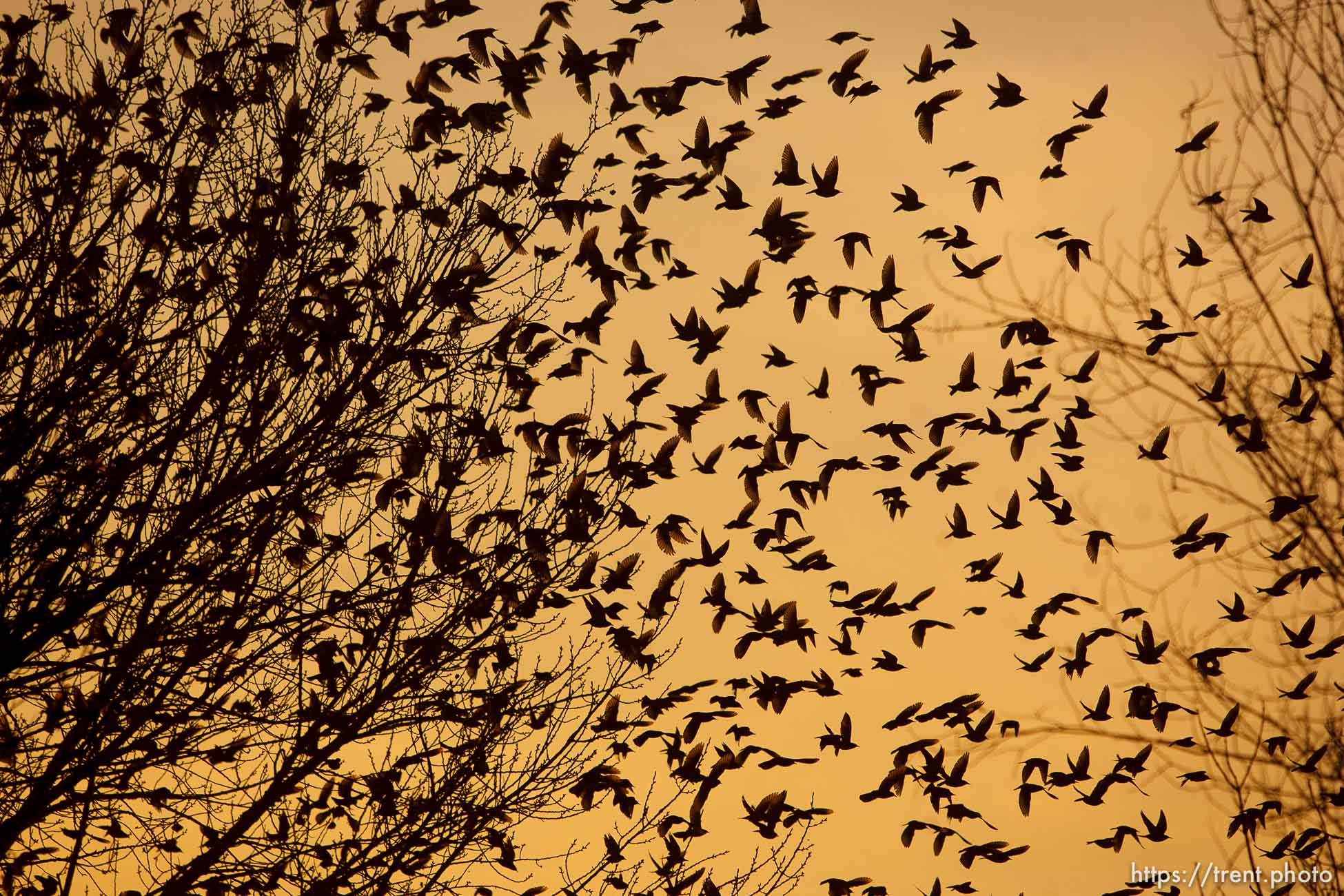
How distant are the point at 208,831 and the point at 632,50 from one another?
6.28 metres

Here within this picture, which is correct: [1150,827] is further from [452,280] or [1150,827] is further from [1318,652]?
[452,280]

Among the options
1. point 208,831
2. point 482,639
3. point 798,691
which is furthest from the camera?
point 798,691

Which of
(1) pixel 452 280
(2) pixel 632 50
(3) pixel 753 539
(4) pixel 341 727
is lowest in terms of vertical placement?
(4) pixel 341 727

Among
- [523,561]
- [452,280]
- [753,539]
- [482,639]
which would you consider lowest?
[482,639]

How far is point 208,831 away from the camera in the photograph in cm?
844

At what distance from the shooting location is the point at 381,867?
27.9 feet

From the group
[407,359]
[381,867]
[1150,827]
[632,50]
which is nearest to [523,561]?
[407,359]

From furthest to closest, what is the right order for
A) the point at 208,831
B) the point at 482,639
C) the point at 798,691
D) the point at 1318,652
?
the point at 798,691
the point at 1318,652
the point at 482,639
the point at 208,831

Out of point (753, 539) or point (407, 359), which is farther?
point (753, 539)

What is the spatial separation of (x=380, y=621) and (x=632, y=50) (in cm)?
468

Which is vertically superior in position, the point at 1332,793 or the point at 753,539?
the point at 753,539

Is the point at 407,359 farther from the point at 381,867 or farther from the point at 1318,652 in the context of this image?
the point at 1318,652

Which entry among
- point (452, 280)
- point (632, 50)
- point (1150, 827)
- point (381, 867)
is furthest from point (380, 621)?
point (1150, 827)

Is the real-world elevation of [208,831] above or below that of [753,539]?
below
